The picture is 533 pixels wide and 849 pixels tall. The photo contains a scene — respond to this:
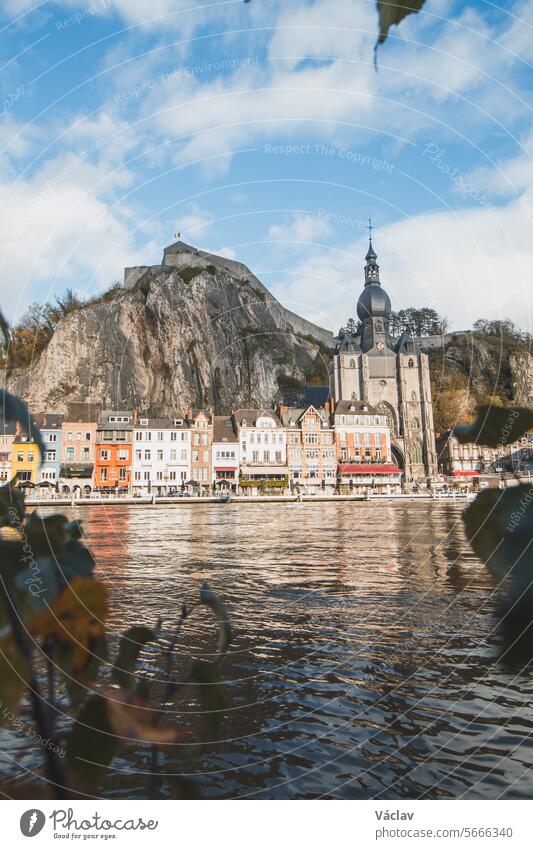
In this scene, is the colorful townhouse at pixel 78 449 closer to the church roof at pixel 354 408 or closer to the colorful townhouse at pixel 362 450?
the colorful townhouse at pixel 362 450

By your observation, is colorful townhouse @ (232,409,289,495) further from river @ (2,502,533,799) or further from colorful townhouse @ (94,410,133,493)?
river @ (2,502,533,799)

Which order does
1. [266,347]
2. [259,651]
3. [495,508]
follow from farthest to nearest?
[266,347]
[259,651]
[495,508]

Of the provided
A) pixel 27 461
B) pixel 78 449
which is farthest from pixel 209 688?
pixel 78 449

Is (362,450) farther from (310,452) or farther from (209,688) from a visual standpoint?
(209,688)

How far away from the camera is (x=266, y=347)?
77.4 m

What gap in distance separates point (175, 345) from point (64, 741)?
70015 millimetres

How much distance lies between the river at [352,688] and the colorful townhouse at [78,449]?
130 feet

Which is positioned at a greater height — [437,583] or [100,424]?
[100,424]

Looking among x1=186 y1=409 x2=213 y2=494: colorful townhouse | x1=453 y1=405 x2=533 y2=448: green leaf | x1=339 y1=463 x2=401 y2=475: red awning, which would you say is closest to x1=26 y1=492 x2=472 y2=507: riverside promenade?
x1=186 y1=409 x2=213 y2=494: colorful townhouse

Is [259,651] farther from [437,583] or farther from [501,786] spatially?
[437,583]

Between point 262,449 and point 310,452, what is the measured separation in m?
5.24

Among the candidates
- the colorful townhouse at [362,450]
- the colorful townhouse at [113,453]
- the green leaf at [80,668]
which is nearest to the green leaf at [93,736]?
the green leaf at [80,668]

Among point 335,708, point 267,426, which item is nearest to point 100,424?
point 267,426
